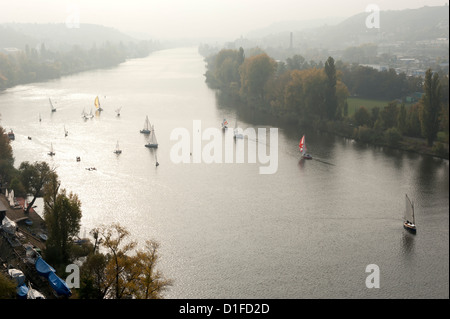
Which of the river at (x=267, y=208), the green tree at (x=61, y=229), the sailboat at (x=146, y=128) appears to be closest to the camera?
the river at (x=267, y=208)

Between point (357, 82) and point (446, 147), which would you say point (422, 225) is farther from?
point (357, 82)

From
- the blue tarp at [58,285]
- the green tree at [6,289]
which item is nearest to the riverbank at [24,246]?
the blue tarp at [58,285]

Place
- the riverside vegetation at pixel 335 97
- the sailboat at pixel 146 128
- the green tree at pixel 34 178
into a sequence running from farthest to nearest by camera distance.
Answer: the sailboat at pixel 146 128 < the riverside vegetation at pixel 335 97 < the green tree at pixel 34 178

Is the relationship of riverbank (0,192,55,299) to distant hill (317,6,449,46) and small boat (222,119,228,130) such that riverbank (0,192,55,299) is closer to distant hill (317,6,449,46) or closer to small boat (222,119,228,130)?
distant hill (317,6,449,46)

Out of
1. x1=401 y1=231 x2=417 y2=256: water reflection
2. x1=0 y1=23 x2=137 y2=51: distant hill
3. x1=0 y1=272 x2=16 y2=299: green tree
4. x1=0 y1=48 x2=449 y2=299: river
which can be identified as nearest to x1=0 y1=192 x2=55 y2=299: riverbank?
x1=0 y1=272 x2=16 y2=299: green tree

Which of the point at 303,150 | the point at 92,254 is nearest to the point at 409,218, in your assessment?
the point at 92,254

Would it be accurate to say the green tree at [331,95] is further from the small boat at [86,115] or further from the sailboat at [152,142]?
the small boat at [86,115]
